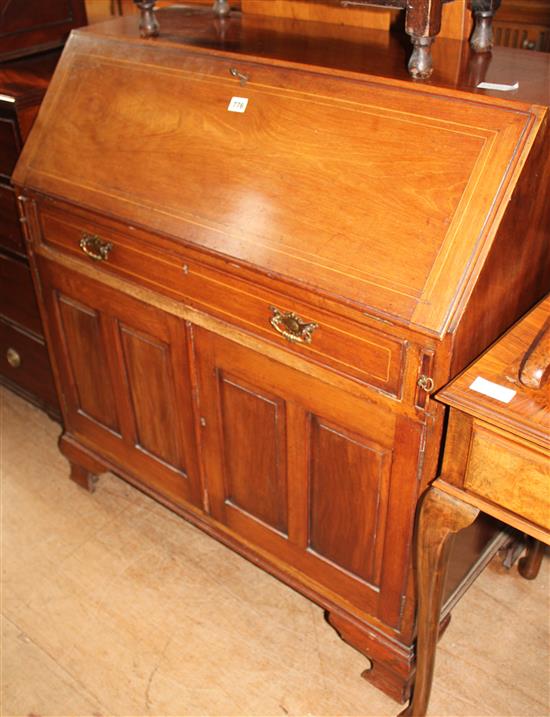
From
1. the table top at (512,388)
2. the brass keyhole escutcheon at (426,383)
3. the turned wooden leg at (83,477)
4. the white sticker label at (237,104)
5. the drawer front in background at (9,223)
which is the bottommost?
the turned wooden leg at (83,477)

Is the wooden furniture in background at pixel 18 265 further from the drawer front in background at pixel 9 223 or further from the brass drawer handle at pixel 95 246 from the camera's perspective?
the brass drawer handle at pixel 95 246

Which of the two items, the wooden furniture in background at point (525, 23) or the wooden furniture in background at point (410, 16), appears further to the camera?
the wooden furniture in background at point (525, 23)

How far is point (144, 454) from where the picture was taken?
7.17 ft

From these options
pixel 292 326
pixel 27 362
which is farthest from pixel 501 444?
pixel 27 362

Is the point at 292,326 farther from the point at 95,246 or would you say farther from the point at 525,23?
the point at 525,23

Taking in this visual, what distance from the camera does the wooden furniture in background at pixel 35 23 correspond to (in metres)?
2.45

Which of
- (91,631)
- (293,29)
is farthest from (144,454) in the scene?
(293,29)

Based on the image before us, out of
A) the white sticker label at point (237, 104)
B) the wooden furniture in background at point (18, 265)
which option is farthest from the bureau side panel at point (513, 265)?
the wooden furniture in background at point (18, 265)

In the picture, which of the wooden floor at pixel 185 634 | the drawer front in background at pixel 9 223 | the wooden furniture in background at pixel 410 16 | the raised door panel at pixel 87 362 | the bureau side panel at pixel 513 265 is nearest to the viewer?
the bureau side panel at pixel 513 265

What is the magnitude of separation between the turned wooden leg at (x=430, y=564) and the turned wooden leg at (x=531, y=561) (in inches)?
21.9

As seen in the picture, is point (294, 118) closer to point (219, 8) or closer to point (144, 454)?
point (219, 8)

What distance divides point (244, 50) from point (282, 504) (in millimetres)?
1049

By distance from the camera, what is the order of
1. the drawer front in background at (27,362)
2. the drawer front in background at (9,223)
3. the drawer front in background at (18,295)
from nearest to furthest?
the drawer front in background at (9,223) < the drawer front in background at (18,295) < the drawer front in background at (27,362)

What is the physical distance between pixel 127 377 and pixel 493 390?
1.11 m
